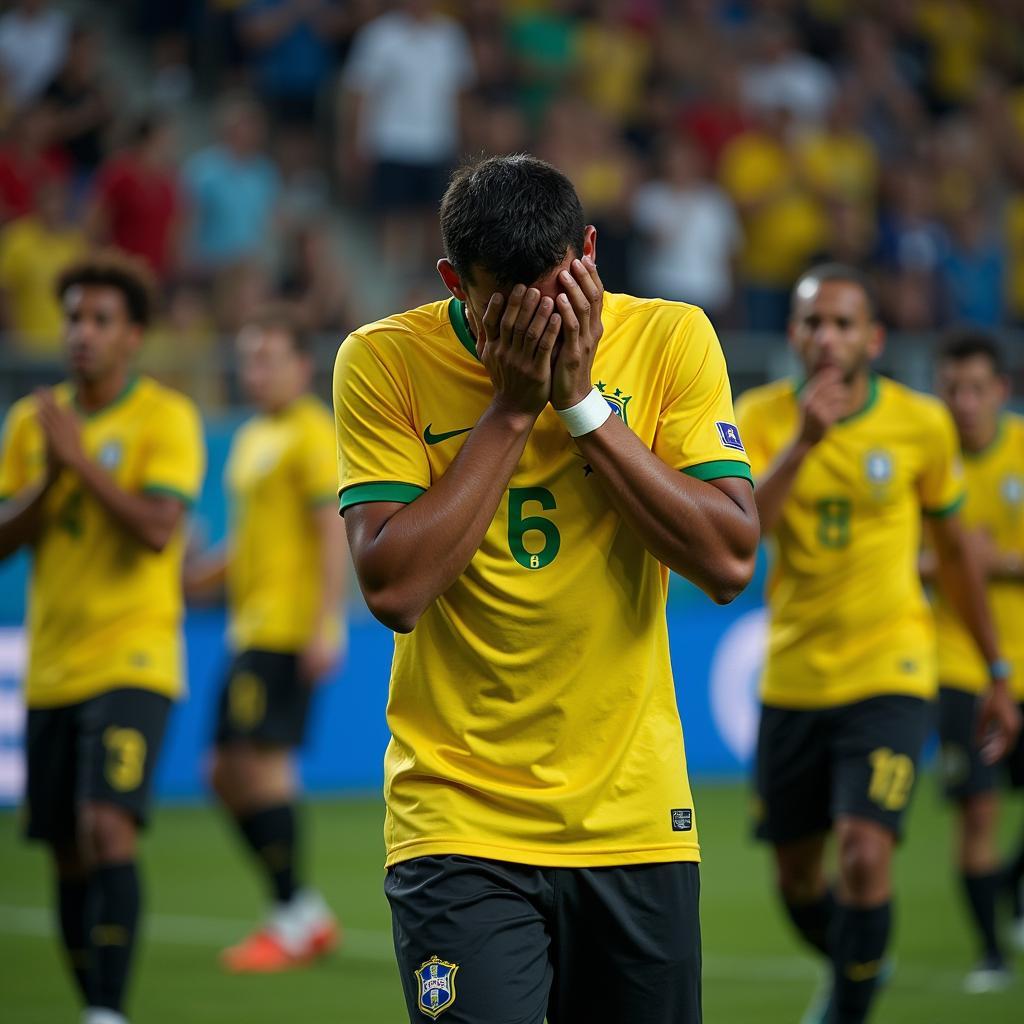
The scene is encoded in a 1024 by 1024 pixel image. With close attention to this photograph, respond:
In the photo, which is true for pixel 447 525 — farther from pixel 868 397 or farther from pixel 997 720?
pixel 997 720

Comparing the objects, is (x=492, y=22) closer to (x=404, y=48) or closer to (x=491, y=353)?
(x=404, y=48)

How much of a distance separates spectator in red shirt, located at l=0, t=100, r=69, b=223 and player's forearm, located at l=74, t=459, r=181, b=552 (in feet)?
23.9

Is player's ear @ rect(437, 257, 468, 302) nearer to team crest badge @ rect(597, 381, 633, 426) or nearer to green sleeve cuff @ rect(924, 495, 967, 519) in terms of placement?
team crest badge @ rect(597, 381, 633, 426)

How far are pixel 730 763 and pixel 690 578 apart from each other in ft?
33.1

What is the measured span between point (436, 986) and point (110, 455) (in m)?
3.59

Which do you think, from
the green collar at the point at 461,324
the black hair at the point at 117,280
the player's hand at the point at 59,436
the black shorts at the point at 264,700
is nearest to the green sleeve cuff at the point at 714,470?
the green collar at the point at 461,324

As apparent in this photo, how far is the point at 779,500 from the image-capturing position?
5957 millimetres

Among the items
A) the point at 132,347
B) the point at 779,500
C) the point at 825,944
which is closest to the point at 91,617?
the point at 132,347

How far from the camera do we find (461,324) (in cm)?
371

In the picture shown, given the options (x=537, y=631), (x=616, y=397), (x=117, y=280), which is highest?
(x=117, y=280)

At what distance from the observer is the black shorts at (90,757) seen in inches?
249

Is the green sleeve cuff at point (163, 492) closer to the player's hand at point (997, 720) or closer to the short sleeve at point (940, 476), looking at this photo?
the short sleeve at point (940, 476)

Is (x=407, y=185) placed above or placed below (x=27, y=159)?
above

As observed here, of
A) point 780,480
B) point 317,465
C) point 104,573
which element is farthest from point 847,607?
point 317,465
